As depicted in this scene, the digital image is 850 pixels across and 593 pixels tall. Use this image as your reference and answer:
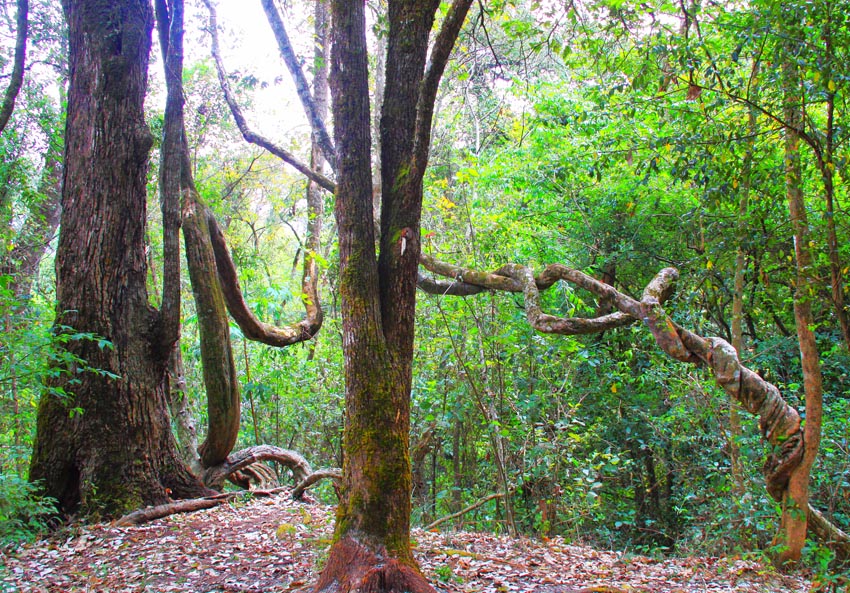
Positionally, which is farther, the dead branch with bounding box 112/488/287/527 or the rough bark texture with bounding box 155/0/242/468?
the rough bark texture with bounding box 155/0/242/468

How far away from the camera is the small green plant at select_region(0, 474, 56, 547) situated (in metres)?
3.73

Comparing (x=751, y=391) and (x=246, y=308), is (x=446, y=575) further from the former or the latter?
(x=246, y=308)

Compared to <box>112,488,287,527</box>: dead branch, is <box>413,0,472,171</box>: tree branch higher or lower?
higher

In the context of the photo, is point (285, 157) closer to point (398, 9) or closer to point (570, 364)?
point (398, 9)

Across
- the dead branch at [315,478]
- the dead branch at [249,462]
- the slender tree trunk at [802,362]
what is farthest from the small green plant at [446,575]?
the dead branch at [249,462]

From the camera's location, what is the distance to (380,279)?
11.0 ft

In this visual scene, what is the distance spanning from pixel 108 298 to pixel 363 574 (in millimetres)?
3362

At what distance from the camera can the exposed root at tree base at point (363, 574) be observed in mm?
2822

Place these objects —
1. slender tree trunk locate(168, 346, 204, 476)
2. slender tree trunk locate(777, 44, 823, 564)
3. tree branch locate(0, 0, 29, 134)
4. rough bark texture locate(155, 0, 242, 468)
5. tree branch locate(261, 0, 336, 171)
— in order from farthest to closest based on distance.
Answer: slender tree trunk locate(168, 346, 204, 476) < rough bark texture locate(155, 0, 242, 468) < tree branch locate(261, 0, 336, 171) < tree branch locate(0, 0, 29, 134) < slender tree trunk locate(777, 44, 823, 564)

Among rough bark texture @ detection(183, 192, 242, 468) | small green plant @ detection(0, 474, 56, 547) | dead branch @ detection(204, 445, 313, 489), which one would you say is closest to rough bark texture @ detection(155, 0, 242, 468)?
rough bark texture @ detection(183, 192, 242, 468)

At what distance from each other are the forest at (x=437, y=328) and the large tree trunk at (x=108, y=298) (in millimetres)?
21

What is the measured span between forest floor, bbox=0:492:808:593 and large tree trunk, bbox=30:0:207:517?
471 millimetres

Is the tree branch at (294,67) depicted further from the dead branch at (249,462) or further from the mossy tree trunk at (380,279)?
the dead branch at (249,462)

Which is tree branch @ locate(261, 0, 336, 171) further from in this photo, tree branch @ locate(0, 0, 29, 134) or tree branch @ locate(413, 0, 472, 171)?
tree branch @ locate(0, 0, 29, 134)
